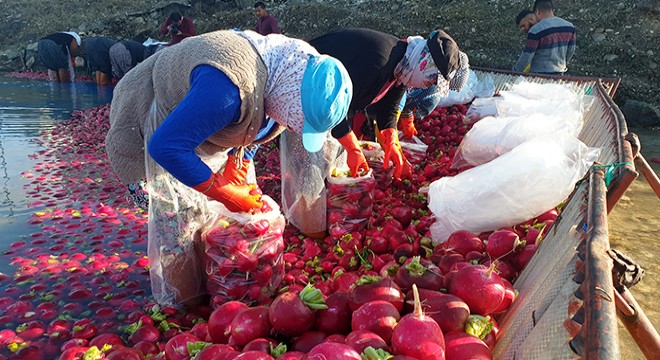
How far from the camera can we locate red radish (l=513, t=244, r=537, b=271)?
6.52 feet

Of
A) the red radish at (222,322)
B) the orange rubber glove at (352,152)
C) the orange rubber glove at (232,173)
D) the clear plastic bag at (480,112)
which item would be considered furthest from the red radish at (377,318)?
the clear plastic bag at (480,112)

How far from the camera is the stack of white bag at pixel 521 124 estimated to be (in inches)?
121

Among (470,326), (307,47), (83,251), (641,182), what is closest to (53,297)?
(83,251)

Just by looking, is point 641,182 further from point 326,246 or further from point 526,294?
point 526,294

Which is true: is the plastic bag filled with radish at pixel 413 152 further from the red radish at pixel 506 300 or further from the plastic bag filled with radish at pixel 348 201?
the red radish at pixel 506 300

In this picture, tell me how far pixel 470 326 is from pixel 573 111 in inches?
104

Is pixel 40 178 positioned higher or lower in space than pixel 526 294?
lower

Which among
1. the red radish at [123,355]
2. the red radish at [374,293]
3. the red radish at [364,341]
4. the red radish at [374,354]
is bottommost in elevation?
the red radish at [123,355]

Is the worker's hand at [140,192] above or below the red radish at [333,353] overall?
below

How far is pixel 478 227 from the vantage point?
2438 millimetres

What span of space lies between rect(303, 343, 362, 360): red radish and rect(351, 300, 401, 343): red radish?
19 centimetres

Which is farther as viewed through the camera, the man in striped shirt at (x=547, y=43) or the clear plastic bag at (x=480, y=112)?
the man in striped shirt at (x=547, y=43)

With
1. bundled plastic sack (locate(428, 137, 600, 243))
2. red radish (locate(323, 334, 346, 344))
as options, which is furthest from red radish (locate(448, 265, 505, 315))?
bundled plastic sack (locate(428, 137, 600, 243))

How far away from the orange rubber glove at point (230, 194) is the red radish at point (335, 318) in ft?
2.90
